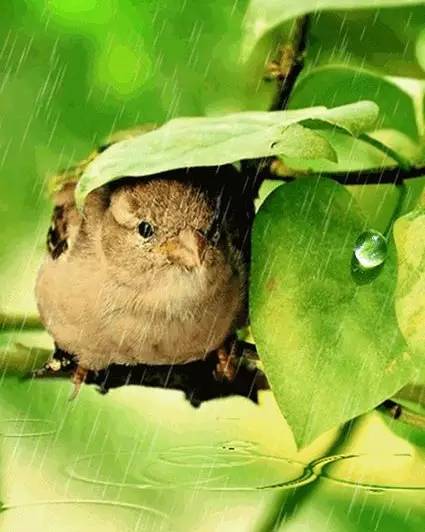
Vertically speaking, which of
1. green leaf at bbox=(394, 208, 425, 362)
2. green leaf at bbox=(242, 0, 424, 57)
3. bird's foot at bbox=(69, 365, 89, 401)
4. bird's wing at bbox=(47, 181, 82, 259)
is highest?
green leaf at bbox=(242, 0, 424, 57)

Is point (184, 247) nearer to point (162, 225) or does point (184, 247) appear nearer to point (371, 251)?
point (162, 225)

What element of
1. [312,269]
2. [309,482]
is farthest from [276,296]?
[309,482]

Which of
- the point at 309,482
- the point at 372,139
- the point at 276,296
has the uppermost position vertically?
the point at 372,139

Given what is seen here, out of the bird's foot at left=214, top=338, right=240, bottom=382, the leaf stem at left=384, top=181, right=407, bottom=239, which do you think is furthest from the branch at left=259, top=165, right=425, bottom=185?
the bird's foot at left=214, top=338, right=240, bottom=382

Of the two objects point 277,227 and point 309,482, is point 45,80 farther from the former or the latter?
point 309,482

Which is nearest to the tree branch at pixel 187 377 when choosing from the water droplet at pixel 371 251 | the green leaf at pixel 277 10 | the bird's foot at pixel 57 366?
the bird's foot at pixel 57 366

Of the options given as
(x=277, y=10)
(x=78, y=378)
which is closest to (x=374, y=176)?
(x=277, y=10)

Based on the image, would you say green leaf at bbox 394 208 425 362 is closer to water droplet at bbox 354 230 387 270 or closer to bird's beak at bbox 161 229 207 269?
water droplet at bbox 354 230 387 270
